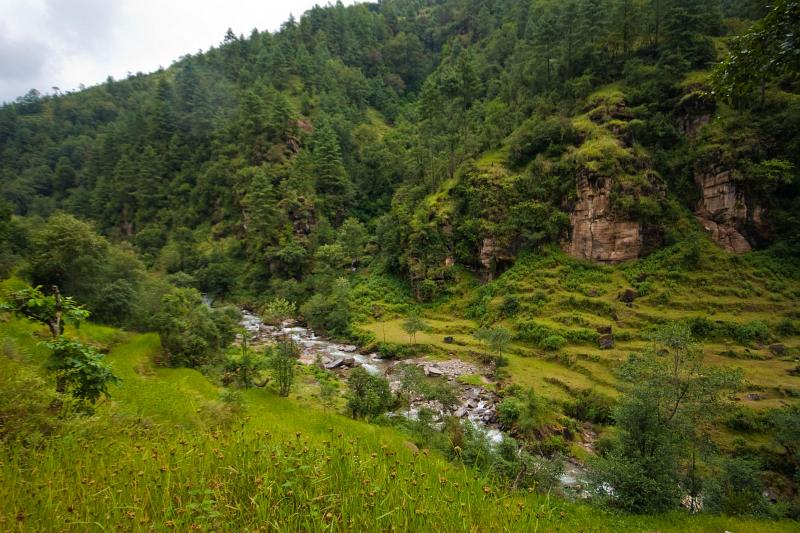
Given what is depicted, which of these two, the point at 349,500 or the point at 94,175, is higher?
the point at 94,175

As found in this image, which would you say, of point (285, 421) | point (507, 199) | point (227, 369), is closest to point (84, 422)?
point (285, 421)

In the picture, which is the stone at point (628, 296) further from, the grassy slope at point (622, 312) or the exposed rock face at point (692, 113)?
the exposed rock face at point (692, 113)

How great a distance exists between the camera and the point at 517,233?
144 feet

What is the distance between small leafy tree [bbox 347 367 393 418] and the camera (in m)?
18.9

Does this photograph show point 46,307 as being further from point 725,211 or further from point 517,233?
point 725,211

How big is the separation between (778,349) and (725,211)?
16.4 m

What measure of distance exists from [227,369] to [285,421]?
924cm

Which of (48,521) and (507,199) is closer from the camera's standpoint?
(48,521)

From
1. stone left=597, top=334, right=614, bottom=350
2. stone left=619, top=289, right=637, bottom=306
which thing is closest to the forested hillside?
stone left=619, top=289, right=637, bottom=306

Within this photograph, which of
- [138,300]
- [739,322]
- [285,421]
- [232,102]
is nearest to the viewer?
[285,421]

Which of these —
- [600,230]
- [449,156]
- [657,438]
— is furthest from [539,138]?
[657,438]

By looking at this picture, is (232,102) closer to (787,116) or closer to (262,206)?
(262,206)

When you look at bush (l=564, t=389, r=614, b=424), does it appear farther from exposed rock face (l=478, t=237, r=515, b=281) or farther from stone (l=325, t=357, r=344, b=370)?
exposed rock face (l=478, t=237, r=515, b=281)

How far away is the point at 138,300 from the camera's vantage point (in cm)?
2238
